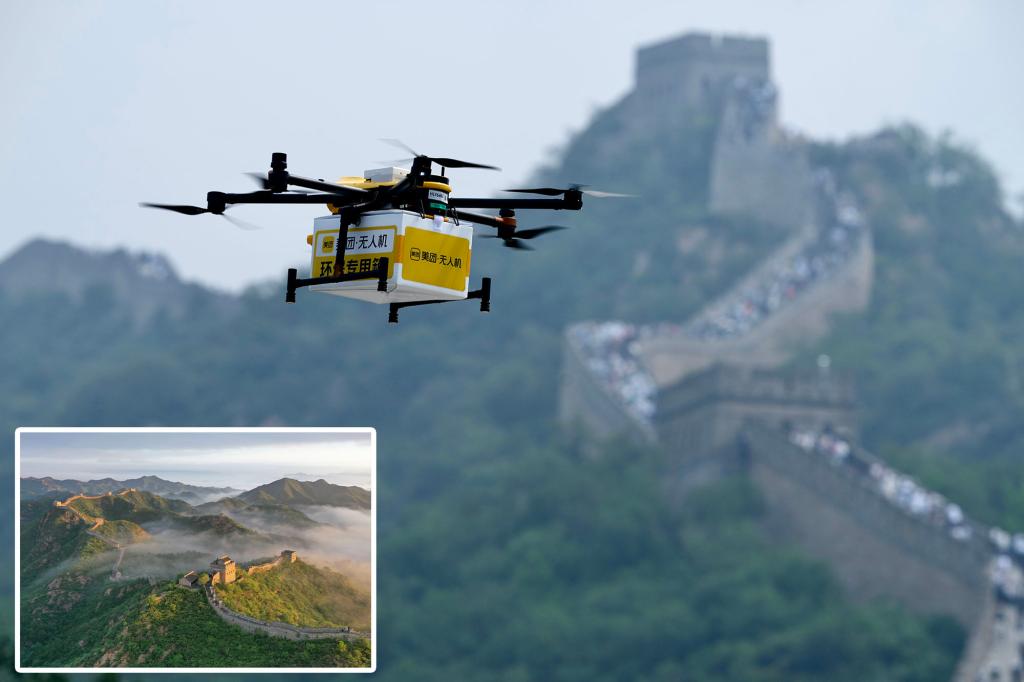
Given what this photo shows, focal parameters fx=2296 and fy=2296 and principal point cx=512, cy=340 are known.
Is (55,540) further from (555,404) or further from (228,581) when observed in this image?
(555,404)

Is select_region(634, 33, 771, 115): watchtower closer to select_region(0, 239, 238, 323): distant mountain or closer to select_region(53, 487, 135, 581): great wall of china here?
select_region(0, 239, 238, 323): distant mountain

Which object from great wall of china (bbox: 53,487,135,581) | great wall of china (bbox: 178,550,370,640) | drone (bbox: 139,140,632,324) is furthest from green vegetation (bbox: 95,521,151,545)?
drone (bbox: 139,140,632,324)

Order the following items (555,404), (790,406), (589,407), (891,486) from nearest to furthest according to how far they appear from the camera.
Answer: (891,486) → (790,406) → (589,407) → (555,404)

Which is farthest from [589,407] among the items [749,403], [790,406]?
[790,406]

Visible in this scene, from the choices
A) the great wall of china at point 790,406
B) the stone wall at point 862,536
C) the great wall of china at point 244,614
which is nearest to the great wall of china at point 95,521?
the great wall of china at point 244,614

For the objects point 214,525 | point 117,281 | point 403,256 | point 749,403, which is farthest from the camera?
point 117,281

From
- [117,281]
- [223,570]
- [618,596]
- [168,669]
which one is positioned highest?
[117,281]

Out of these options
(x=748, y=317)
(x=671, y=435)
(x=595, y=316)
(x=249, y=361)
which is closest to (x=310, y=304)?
(x=249, y=361)
